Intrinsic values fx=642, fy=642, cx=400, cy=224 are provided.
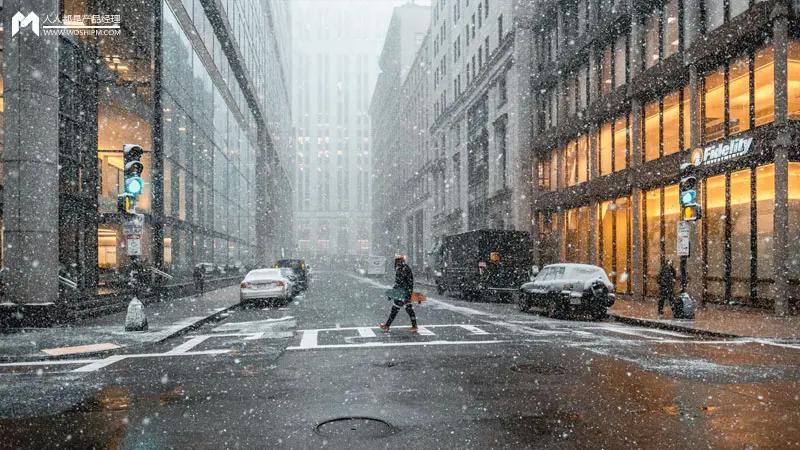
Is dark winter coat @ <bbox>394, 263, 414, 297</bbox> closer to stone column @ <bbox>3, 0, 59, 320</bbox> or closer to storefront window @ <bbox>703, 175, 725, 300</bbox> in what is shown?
stone column @ <bbox>3, 0, 59, 320</bbox>

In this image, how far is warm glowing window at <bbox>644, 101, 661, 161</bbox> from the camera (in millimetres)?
26156

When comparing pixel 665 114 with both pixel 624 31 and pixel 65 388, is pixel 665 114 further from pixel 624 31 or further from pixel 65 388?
pixel 65 388

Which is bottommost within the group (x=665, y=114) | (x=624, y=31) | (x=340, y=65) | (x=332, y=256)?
(x=332, y=256)

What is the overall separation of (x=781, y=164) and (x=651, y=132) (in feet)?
28.1

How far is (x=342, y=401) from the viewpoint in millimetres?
7273

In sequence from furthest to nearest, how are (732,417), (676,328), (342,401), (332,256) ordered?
(332,256) < (676,328) < (342,401) < (732,417)

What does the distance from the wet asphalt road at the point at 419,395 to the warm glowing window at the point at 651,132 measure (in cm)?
1467

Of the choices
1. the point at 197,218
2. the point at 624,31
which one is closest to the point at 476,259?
the point at 624,31

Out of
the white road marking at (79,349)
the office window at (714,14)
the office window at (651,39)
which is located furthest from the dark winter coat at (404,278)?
the office window at (651,39)

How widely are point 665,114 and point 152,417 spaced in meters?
23.7

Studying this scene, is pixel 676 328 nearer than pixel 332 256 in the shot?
Yes

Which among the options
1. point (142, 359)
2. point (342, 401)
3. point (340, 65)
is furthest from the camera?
point (340, 65)

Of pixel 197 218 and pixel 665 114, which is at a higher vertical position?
pixel 665 114

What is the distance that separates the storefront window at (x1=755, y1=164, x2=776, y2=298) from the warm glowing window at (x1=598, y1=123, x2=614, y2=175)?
10590 millimetres
